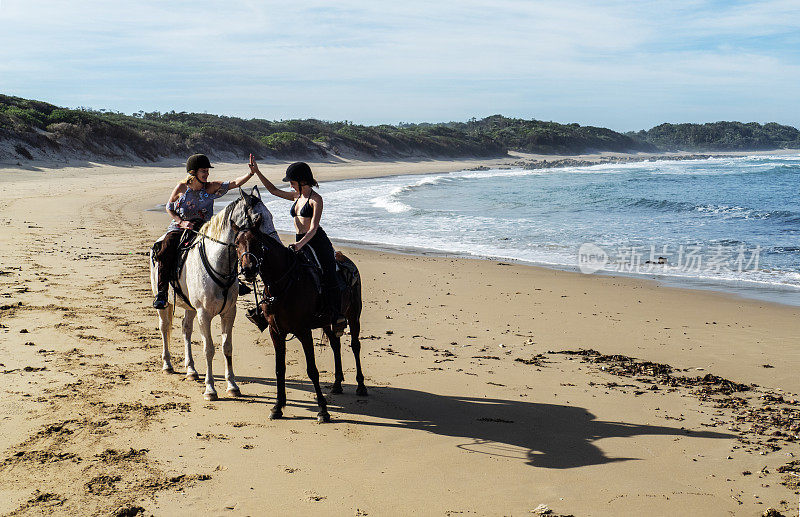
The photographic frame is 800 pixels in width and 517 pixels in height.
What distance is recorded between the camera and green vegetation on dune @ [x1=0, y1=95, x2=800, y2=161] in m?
36.1

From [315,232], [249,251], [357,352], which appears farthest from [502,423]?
[249,251]

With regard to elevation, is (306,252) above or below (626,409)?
above

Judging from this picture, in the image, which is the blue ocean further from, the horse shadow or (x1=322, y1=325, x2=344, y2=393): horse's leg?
(x1=322, y1=325, x2=344, y2=393): horse's leg

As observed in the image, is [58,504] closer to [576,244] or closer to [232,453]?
[232,453]

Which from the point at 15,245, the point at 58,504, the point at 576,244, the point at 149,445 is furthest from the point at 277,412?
the point at 576,244

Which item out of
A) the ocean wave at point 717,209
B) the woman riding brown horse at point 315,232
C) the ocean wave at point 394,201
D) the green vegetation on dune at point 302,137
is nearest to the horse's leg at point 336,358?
the woman riding brown horse at point 315,232

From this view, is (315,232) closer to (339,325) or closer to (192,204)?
(339,325)

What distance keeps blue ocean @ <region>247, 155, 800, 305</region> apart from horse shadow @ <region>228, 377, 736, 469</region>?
710cm

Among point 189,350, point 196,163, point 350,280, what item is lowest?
point 189,350

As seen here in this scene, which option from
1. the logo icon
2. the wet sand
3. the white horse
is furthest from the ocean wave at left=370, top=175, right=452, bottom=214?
the white horse

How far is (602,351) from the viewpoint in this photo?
8172 millimetres

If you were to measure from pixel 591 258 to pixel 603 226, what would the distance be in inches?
254

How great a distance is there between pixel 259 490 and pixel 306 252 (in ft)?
7.73

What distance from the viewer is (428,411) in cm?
629
